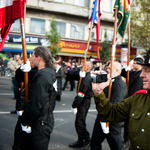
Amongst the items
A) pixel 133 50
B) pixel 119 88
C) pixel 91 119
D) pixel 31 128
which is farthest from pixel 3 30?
pixel 133 50

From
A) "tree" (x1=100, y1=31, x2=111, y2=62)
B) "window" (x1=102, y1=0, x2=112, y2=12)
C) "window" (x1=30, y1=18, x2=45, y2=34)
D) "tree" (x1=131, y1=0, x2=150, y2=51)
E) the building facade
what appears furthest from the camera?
"window" (x1=102, y1=0, x2=112, y2=12)

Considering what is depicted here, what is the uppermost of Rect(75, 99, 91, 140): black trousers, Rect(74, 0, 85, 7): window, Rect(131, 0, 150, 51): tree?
Rect(74, 0, 85, 7): window

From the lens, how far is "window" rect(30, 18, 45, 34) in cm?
2019

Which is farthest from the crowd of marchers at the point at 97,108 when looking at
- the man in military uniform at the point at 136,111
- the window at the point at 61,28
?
the window at the point at 61,28

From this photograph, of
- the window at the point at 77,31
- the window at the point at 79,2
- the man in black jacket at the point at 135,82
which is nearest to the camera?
the man in black jacket at the point at 135,82

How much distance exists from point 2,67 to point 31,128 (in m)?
16.0

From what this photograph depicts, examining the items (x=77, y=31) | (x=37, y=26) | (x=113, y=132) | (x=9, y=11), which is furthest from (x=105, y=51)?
(x=9, y=11)

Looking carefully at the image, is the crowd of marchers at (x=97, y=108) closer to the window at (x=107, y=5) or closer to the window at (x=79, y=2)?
the window at (x=79, y=2)

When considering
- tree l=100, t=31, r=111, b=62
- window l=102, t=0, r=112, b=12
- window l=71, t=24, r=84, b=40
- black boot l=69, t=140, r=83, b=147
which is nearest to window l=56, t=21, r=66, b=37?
window l=71, t=24, r=84, b=40

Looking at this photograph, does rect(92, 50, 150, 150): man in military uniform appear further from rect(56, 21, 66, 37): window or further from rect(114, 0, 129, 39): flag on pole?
rect(56, 21, 66, 37): window

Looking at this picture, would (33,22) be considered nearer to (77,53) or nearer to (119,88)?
(77,53)

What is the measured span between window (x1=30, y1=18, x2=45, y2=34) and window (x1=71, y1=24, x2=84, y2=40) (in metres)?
3.91

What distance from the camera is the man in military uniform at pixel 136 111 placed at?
1.63 m

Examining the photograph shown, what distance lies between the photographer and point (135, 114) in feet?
5.74
